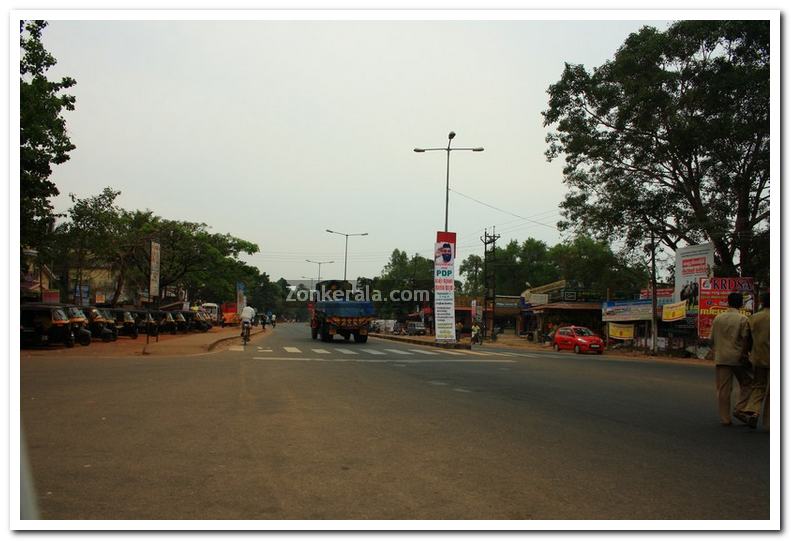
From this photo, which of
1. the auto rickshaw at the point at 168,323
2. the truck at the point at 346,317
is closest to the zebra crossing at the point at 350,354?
the truck at the point at 346,317

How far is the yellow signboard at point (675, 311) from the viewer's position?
103 ft

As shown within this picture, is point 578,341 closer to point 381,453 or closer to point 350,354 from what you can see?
point 350,354

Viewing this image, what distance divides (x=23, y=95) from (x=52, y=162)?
2889 millimetres

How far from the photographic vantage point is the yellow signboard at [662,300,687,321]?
103 ft

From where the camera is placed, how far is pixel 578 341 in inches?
1412

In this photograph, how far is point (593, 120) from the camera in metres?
28.3

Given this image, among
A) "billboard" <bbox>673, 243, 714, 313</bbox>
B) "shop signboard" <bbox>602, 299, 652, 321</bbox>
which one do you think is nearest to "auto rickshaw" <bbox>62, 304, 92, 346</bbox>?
"billboard" <bbox>673, 243, 714, 313</bbox>

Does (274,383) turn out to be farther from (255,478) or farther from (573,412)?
(255,478)

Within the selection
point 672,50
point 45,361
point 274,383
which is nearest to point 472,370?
point 274,383

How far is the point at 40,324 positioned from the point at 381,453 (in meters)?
20.1

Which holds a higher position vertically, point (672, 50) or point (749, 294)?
point (672, 50)

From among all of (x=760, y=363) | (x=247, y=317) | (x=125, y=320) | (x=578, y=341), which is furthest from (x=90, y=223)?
(x=760, y=363)

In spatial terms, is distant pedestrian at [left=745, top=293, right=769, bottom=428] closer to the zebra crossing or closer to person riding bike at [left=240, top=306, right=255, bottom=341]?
the zebra crossing

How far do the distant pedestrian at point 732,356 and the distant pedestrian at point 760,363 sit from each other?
0.09 m
